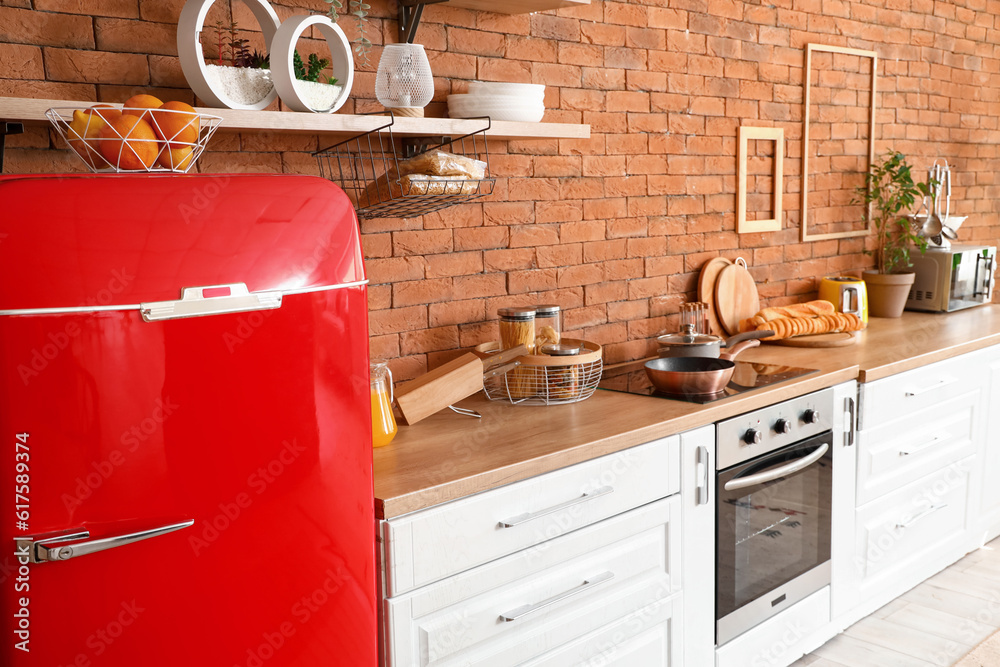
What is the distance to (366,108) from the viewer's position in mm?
2271

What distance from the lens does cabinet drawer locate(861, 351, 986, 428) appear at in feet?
9.27

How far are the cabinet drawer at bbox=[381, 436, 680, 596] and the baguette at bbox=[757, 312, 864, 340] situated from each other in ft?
3.76

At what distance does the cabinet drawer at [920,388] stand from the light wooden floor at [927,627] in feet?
2.18

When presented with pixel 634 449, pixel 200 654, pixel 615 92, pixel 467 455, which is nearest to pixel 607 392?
pixel 634 449

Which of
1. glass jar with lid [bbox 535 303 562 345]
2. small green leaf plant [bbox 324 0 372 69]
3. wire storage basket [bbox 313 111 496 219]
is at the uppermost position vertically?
small green leaf plant [bbox 324 0 372 69]

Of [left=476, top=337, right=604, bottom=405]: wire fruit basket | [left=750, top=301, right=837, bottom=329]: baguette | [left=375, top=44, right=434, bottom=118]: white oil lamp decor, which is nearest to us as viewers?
[left=375, top=44, right=434, bottom=118]: white oil lamp decor

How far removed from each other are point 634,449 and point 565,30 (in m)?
1.35

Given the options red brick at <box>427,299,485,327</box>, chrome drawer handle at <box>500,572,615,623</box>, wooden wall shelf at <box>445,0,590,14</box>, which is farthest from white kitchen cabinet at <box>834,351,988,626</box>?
wooden wall shelf at <box>445,0,590,14</box>

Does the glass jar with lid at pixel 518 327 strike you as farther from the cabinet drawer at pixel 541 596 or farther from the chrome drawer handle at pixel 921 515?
the chrome drawer handle at pixel 921 515

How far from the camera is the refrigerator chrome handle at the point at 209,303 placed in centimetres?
128

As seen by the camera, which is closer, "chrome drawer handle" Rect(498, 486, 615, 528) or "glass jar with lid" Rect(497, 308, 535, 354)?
"chrome drawer handle" Rect(498, 486, 615, 528)

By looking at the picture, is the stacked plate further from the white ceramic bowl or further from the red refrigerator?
the red refrigerator

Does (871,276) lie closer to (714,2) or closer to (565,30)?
(714,2)

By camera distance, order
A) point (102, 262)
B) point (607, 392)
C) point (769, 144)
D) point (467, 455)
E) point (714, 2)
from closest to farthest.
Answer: point (102, 262) < point (467, 455) < point (607, 392) < point (714, 2) < point (769, 144)
